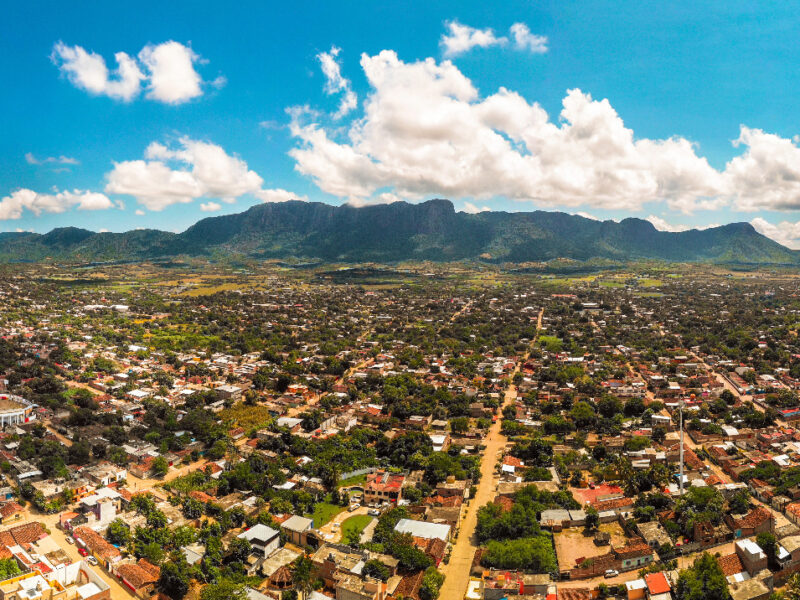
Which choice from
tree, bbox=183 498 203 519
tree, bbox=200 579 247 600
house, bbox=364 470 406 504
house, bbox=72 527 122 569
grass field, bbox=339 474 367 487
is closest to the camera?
tree, bbox=200 579 247 600

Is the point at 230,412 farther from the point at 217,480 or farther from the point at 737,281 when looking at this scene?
the point at 737,281

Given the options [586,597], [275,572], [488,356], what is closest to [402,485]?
[275,572]

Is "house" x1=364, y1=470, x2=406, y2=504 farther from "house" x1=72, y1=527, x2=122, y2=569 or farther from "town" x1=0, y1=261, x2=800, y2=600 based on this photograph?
"house" x1=72, y1=527, x2=122, y2=569

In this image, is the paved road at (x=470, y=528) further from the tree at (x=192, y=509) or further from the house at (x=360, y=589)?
the tree at (x=192, y=509)

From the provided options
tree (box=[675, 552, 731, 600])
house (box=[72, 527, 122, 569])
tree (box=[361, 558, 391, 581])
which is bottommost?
house (box=[72, 527, 122, 569])

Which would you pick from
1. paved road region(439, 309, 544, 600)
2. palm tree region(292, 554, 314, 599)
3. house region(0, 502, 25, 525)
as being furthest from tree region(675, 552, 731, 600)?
house region(0, 502, 25, 525)

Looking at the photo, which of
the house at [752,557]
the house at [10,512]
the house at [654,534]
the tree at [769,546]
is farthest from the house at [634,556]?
the house at [10,512]

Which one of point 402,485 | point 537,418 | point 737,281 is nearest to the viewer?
point 402,485
